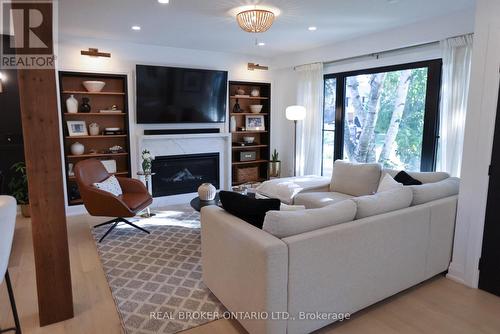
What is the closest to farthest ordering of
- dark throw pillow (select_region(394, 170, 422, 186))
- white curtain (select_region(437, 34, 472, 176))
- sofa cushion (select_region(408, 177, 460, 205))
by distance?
sofa cushion (select_region(408, 177, 460, 205))
dark throw pillow (select_region(394, 170, 422, 186))
white curtain (select_region(437, 34, 472, 176))

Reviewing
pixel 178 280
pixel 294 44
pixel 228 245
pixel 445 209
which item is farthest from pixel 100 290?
pixel 294 44

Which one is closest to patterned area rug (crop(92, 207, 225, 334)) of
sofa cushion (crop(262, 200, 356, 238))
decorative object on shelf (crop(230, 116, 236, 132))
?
sofa cushion (crop(262, 200, 356, 238))

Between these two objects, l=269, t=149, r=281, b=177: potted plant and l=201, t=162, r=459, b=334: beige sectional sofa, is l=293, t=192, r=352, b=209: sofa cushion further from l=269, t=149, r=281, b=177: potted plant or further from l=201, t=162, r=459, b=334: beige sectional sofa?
l=269, t=149, r=281, b=177: potted plant

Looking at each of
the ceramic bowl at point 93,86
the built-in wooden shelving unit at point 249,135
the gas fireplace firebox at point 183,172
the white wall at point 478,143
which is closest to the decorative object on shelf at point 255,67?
the built-in wooden shelving unit at point 249,135

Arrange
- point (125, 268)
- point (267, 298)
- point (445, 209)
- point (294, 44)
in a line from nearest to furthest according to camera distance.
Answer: point (267, 298) < point (445, 209) < point (125, 268) < point (294, 44)

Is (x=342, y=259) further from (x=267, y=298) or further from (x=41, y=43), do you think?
(x=41, y=43)

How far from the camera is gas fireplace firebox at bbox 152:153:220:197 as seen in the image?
5562mm

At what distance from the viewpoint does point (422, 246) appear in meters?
2.72

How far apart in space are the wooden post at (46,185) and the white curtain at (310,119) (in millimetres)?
4392

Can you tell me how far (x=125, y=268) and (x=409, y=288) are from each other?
260cm

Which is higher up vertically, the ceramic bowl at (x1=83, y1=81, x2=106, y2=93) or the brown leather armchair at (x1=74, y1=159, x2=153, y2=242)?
the ceramic bowl at (x1=83, y1=81, x2=106, y2=93)

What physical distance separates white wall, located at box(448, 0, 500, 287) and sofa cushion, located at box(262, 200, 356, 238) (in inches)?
47.0

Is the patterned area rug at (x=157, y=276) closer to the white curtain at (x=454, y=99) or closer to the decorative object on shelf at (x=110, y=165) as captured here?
the decorative object on shelf at (x=110, y=165)

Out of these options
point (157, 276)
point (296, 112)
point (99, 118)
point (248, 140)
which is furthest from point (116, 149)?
point (296, 112)
